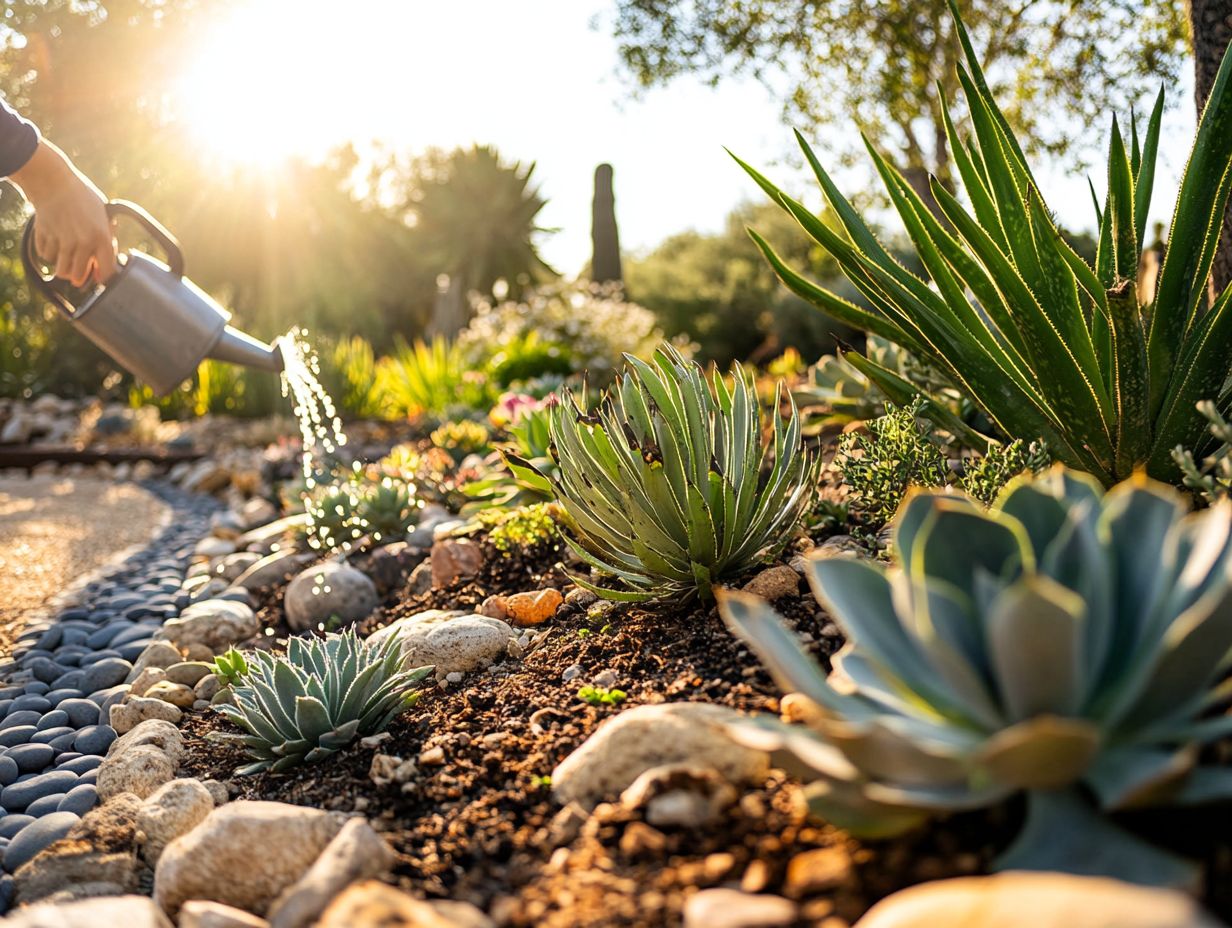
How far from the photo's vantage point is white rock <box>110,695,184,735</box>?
3037 mm

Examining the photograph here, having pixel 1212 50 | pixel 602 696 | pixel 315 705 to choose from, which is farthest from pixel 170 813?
pixel 1212 50

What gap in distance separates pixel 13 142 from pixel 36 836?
214 centimetres

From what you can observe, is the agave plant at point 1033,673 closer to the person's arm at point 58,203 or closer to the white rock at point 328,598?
the white rock at point 328,598

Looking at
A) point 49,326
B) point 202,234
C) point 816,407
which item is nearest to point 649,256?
point 202,234

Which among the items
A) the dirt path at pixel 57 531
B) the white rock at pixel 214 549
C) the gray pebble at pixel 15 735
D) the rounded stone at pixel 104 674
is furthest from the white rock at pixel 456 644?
the white rock at pixel 214 549

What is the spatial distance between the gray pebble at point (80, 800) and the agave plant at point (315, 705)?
34cm

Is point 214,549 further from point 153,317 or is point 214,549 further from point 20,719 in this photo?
point 20,719

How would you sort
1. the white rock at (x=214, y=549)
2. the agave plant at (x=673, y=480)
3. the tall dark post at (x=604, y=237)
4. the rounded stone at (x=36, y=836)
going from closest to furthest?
the rounded stone at (x=36, y=836)
the agave plant at (x=673, y=480)
the white rock at (x=214, y=549)
the tall dark post at (x=604, y=237)

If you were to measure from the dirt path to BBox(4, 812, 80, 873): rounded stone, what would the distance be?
6.23 ft

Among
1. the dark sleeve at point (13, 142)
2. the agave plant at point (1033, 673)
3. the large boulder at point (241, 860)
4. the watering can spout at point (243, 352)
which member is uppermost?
the dark sleeve at point (13, 142)

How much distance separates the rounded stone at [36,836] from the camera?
2.29m

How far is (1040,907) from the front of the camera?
3.38 ft

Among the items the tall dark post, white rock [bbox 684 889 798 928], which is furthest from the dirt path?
the tall dark post

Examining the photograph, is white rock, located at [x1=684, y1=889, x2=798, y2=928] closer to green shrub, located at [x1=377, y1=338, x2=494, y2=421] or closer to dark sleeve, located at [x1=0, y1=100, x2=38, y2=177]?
dark sleeve, located at [x1=0, y1=100, x2=38, y2=177]
